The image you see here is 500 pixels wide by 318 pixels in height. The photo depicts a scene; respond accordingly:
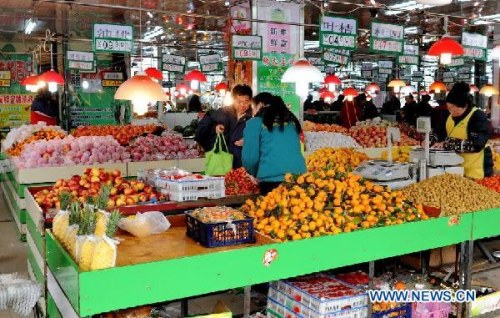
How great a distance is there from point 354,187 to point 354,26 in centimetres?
652

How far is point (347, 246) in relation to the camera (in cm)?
408

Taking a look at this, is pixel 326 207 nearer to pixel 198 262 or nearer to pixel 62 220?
pixel 198 262

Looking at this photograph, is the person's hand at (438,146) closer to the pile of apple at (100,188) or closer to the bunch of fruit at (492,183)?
the bunch of fruit at (492,183)

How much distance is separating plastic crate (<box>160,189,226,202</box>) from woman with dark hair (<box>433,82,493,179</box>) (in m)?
2.85

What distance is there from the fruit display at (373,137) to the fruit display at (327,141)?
37 cm

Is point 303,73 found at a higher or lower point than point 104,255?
higher

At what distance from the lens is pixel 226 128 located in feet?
→ 22.9

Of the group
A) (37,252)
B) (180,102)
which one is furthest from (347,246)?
(180,102)

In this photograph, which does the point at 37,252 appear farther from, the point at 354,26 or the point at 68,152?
the point at 354,26

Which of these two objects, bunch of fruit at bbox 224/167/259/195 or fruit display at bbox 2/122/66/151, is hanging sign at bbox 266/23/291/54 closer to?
fruit display at bbox 2/122/66/151

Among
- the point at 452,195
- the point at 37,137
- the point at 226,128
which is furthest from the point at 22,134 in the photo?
the point at 452,195

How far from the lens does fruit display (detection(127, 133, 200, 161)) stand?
28.6 feet

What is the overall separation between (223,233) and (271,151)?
1.66 metres

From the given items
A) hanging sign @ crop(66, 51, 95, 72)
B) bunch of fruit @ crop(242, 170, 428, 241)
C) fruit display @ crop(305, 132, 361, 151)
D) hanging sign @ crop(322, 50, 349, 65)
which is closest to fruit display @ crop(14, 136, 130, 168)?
fruit display @ crop(305, 132, 361, 151)
